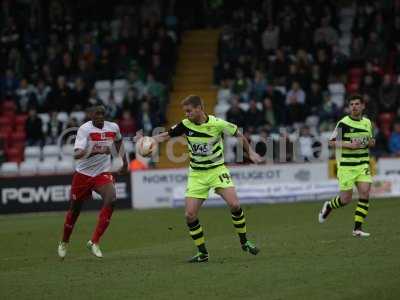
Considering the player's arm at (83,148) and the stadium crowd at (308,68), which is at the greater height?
the player's arm at (83,148)

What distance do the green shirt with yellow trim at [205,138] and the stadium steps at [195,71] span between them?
17.1 meters

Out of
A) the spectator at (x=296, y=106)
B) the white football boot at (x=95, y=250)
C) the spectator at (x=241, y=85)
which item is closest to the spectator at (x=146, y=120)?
the spectator at (x=241, y=85)

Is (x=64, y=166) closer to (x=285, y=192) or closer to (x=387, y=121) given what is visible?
(x=285, y=192)

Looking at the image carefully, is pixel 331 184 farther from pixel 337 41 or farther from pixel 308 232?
pixel 308 232

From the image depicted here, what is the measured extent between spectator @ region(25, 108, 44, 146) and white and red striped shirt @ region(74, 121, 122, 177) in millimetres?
14893

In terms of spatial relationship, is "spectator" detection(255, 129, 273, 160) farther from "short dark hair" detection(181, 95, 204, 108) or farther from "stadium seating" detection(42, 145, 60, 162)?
"short dark hair" detection(181, 95, 204, 108)

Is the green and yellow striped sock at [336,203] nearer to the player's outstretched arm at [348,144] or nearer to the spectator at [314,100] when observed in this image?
the player's outstretched arm at [348,144]

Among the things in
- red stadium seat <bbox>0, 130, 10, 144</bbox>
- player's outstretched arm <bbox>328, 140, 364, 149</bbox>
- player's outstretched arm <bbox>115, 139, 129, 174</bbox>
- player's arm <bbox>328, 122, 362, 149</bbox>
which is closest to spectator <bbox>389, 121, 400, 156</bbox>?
player's arm <bbox>328, 122, 362, 149</bbox>

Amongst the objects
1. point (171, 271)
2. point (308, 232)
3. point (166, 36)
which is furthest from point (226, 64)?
point (171, 271)

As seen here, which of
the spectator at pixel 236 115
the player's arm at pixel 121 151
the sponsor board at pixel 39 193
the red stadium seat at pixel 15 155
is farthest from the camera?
the red stadium seat at pixel 15 155

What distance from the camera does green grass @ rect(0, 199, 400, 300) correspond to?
11.2 m

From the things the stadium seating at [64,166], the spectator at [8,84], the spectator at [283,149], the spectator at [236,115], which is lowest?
the stadium seating at [64,166]

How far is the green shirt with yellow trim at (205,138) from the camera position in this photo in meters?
14.3

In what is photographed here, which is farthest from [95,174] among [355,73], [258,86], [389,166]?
[355,73]
